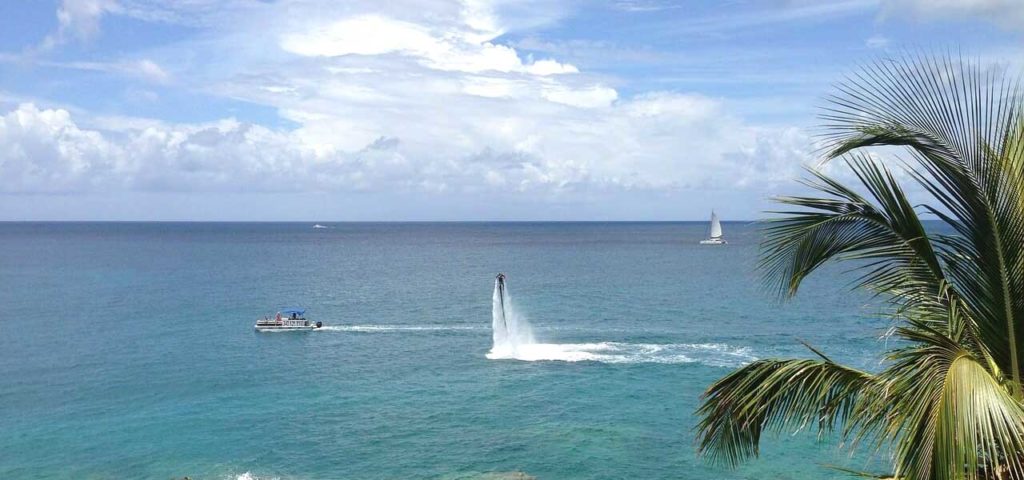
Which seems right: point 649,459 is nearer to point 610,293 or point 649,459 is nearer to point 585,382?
point 585,382

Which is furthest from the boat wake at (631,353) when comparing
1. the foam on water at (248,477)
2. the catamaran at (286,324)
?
the foam on water at (248,477)

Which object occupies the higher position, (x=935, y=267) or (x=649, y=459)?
(x=935, y=267)

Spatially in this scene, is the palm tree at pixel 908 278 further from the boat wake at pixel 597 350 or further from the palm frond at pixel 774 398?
the boat wake at pixel 597 350

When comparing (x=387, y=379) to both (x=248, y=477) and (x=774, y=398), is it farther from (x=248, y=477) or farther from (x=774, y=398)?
(x=774, y=398)

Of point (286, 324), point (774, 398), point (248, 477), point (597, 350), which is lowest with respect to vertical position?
point (248, 477)

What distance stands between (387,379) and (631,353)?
18.3m

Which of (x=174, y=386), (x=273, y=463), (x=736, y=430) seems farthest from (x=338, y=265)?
(x=736, y=430)

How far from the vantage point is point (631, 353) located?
5675 centimetres

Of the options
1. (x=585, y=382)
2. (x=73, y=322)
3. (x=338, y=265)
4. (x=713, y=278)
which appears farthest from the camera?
(x=338, y=265)

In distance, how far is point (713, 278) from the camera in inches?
4510

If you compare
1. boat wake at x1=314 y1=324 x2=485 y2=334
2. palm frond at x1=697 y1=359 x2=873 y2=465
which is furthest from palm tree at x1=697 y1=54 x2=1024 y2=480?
boat wake at x1=314 y1=324 x2=485 y2=334

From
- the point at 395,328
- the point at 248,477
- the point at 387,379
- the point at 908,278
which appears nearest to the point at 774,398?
the point at 908,278

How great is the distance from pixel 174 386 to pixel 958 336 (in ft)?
167

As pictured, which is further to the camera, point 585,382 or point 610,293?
point 610,293
